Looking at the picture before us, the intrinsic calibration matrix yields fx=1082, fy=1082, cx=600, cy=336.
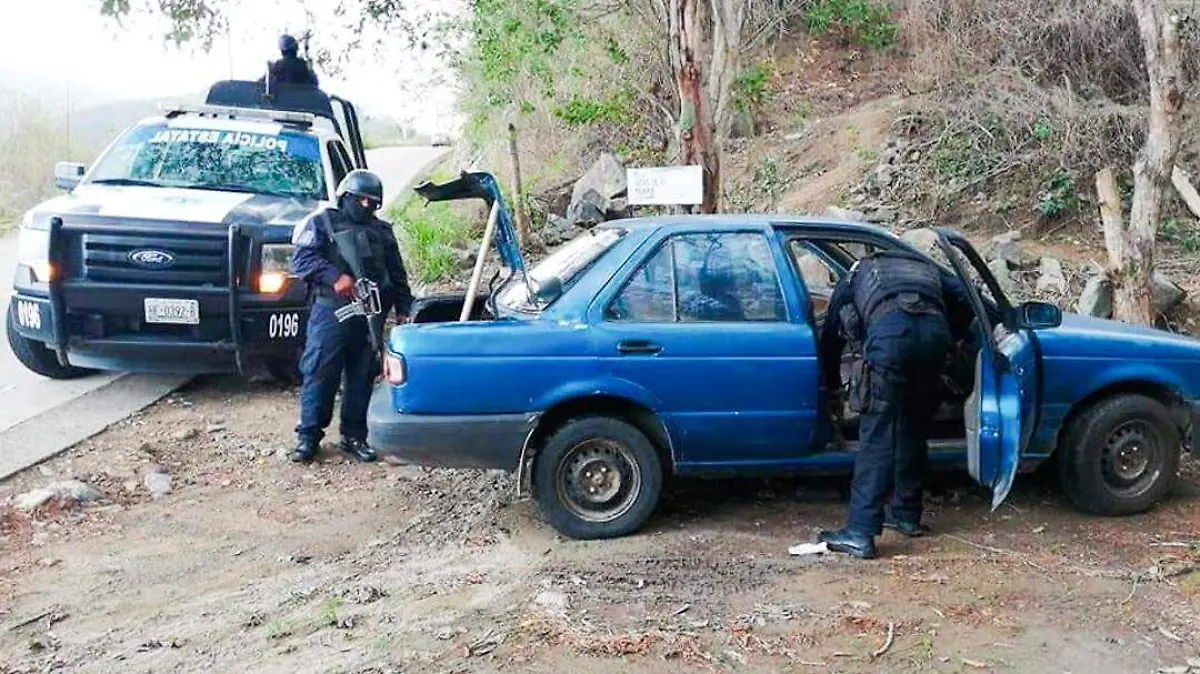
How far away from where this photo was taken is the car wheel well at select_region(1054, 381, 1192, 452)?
5332mm

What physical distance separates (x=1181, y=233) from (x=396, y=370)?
9380 mm

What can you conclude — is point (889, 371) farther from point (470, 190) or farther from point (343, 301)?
point (343, 301)

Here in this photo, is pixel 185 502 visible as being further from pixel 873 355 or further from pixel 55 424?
pixel 873 355

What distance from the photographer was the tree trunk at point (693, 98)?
324 inches

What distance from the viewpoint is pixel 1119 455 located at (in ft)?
17.6

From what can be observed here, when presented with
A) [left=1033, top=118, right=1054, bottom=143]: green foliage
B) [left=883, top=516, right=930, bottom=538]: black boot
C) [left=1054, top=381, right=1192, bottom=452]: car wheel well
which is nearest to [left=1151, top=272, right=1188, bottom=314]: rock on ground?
[left=1033, top=118, right=1054, bottom=143]: green foliage

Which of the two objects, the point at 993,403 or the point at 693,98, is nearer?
the point at 993,403

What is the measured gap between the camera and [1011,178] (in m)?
12.1

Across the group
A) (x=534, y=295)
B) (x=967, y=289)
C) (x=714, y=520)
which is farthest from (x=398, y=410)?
(x=967, y=289)

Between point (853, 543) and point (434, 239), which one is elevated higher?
point (434, 239)

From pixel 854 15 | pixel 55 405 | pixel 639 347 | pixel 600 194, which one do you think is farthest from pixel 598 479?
pixel 600 194

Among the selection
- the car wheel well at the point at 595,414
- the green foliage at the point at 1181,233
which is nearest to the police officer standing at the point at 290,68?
the car wheel well at the point at 595,414

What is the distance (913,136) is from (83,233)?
984 cm

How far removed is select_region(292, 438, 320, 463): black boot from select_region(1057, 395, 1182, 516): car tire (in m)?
4.17
